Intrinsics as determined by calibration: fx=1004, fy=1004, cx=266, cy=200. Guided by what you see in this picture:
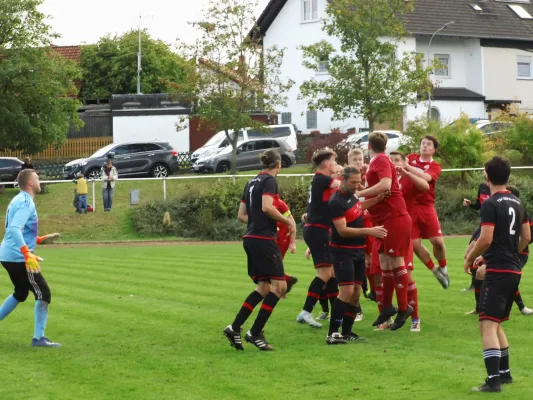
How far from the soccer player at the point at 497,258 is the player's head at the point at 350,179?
2303 millimetres

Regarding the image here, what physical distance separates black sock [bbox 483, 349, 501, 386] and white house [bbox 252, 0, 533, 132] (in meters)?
51.5

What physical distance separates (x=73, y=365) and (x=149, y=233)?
22.1 metres

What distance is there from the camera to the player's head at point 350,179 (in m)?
10.6

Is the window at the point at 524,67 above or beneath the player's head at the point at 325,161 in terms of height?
above

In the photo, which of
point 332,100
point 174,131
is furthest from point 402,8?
point 174,131

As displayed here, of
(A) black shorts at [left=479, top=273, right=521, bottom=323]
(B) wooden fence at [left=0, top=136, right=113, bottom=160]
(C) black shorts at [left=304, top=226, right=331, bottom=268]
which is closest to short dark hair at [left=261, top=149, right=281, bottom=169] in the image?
(C) black shorts at [left=304, top=226, right=331, bottom=268]

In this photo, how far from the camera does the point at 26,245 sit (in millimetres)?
10742

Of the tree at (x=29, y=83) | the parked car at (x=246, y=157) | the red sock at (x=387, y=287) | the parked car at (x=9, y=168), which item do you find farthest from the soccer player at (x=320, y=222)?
the parked car at (x=9, y=168)

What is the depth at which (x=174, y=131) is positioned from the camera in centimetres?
5653

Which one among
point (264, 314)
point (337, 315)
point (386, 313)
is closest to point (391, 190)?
point (386, 313)

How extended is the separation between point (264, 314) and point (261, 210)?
1.10m

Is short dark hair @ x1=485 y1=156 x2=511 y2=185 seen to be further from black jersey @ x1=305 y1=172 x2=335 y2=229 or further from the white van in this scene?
the white van

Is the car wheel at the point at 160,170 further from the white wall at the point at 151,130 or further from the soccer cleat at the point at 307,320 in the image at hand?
the soccer cleat at the point at 307,320

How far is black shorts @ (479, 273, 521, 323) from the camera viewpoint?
8.35 metres
